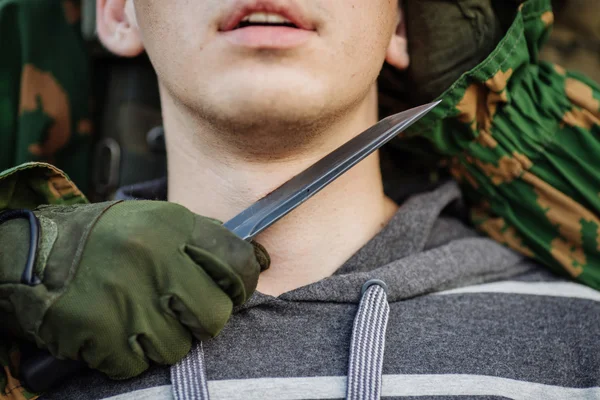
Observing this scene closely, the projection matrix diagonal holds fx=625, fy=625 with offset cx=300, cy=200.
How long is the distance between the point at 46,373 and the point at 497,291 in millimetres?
855

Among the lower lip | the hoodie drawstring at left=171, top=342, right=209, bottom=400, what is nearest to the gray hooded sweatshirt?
the hoodie drawstring at left=171, top=342, right=209, bottom=400

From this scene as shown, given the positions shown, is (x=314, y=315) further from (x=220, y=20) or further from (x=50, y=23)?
(x=50, y=23)

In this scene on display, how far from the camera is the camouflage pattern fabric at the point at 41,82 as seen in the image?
61.4 inches

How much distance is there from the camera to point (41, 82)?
1587mm

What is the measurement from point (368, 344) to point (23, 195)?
0.67 meters

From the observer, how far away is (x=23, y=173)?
3.67ft

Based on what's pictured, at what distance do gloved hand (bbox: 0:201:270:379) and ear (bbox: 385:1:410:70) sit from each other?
610 millimetres

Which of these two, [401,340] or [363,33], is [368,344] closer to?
[401,340]

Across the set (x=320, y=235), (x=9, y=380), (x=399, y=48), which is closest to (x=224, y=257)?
(x=320, y=235)

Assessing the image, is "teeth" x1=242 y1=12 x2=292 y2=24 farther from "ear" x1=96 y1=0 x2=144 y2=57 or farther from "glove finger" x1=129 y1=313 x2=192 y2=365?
"glove finger" x1=129 y1=313 x2=192 y2=365

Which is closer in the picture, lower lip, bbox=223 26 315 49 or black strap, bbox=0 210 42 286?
black strap, bbox=0 210 42 286

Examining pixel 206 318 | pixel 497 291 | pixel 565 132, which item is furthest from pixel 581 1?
pixel 206 318

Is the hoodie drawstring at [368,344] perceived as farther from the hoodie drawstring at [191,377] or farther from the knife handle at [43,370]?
the knife handle at [43,370]

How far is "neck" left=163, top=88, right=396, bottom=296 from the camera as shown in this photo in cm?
117
